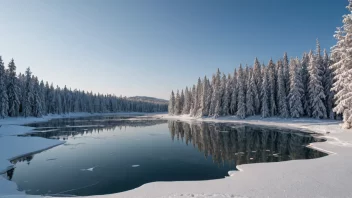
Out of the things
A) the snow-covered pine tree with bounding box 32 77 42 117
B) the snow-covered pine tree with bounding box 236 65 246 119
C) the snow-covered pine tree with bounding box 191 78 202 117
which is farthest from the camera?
the snow-covered pine tree with bounding box 191 78 202 117

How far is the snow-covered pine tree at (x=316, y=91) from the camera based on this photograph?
4400cm

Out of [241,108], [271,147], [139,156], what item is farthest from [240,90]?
[139,156]

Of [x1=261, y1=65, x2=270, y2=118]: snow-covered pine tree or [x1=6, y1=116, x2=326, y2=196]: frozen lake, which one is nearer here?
[x1=6, y1=116, x2=326, y2=196]: frozen lake

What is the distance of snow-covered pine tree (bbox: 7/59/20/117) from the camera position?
54.2 meters

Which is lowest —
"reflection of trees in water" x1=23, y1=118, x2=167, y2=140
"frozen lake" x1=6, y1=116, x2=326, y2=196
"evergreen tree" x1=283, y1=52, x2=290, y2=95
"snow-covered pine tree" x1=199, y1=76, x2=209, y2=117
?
"frozen lake" x1=6, y1=116, x2=326, y2=196

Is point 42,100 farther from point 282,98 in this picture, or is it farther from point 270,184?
point 270,184

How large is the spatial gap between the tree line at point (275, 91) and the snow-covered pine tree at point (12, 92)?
191ft

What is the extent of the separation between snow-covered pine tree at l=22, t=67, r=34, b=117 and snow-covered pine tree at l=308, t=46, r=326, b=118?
77.3 metres

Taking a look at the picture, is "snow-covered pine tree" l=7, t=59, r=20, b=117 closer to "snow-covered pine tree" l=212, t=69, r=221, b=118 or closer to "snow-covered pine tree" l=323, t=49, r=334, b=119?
"snow-covered pine tree" l=212, t=69, r=221, b=118

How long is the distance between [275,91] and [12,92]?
74.8 meters

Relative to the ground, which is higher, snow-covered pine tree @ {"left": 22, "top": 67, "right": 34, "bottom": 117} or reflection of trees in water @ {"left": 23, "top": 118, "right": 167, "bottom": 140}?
snow-covered pine tree @ {"left": 22, "top": 67, "right": 34, "bottom": 117}

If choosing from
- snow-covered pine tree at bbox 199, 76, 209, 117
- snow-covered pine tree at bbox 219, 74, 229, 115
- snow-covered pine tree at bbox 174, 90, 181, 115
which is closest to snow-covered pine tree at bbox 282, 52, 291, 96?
snow-covered pine tree at bbox 219, 74, 229, 115

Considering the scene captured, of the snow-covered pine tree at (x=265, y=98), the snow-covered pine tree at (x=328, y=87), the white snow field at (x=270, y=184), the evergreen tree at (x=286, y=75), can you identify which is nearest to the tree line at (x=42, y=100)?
the white snow field at (x=270, y=184)

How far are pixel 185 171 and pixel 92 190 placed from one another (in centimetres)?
646
